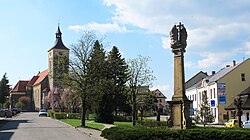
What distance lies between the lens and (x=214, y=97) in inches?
2418

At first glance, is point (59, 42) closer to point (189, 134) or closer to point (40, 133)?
point (40, 133)

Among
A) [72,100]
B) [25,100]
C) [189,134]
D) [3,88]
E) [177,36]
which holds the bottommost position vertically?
[25,100]

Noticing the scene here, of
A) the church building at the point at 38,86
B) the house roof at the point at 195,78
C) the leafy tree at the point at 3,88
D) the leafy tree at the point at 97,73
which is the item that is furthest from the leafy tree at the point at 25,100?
the leafy tree at the point at 97,73

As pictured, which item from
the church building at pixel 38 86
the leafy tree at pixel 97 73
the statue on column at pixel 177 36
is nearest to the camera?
the statue on column at pixel 177 36

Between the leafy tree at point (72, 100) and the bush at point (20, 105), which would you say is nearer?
the leafy tree at point (72, 100)

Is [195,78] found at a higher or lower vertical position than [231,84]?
higher

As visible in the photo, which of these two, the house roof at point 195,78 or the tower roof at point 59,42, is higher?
the tower roof at point 59,42

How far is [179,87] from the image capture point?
19016mm

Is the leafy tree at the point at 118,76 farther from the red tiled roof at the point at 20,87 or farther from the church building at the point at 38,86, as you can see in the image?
the red tiled roof at the point at 20,87

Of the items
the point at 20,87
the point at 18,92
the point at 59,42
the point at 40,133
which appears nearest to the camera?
the point at 40,133

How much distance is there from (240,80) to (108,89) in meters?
27.6

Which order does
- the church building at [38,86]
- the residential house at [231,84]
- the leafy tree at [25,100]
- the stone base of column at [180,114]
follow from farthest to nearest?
the leafy tree at [25,100], the church building at [38,86], the residential house at [231,84], the stone base of column at [180,114]

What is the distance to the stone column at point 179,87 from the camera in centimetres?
1888

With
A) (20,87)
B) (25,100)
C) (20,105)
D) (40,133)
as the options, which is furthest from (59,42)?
(40,133)
